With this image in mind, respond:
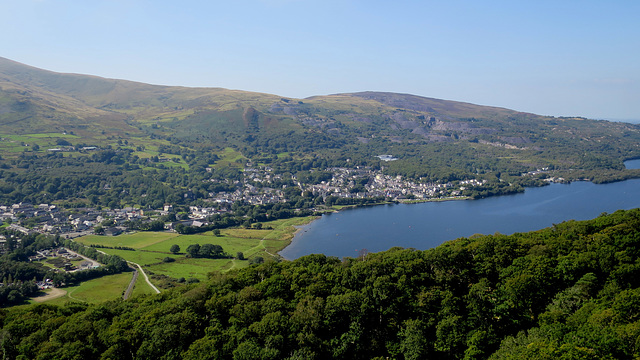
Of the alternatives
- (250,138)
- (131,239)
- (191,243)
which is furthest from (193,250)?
(250,138)

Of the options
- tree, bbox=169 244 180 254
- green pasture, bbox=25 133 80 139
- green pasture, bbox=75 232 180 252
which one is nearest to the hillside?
green pasture, bbox=25 133 80 139

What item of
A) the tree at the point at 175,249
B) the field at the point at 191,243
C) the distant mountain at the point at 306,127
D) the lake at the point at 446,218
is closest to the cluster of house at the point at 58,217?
the field at the point at 191,243

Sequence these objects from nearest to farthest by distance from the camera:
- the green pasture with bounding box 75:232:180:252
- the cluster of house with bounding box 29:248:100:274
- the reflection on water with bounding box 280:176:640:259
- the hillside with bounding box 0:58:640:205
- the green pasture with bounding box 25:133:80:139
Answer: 1. the cluster of house with bounding box 29:248:100:274
2. the green pasture with bounding box 75:232:180:252
3. the reflection on water with bounding box 280:176:640:259
4. the hillside with bounding box 0:58:640:205
5. the green pasture with bounding box 25:133:80:139

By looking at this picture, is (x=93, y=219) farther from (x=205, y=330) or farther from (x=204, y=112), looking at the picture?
(x=204, y=112)

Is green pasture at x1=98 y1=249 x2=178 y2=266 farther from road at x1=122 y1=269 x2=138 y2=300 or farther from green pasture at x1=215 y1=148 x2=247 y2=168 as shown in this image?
green pasture at x1=215 y1=148 x2=247 y2=168

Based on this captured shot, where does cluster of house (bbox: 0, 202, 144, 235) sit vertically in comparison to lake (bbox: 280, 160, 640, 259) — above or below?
below
